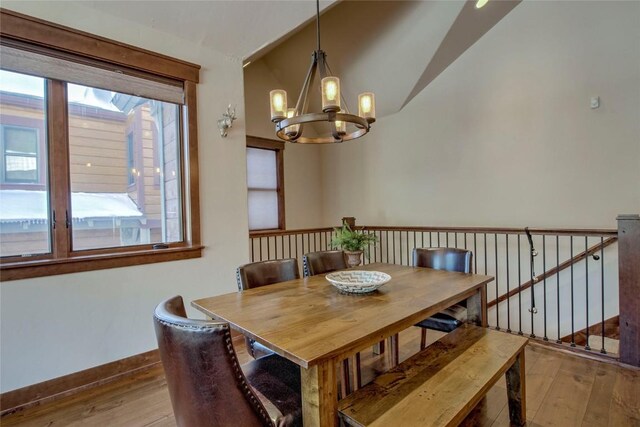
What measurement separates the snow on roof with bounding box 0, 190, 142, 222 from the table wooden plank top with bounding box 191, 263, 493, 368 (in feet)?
4.36

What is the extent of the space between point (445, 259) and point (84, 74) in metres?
3.07

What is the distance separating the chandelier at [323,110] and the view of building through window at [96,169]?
47.5 inches

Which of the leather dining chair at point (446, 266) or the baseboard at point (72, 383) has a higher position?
the leather dining chair at point (446, 266)

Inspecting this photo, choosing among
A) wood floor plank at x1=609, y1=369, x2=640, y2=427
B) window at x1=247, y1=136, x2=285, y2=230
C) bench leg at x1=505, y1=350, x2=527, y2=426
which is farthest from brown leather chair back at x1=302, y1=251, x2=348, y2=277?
window at x1=247, y1=136, x2=285, y2=230

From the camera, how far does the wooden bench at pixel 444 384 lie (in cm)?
115

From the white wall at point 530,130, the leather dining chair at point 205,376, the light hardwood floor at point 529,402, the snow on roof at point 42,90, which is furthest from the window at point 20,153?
the white wall at point 530,130

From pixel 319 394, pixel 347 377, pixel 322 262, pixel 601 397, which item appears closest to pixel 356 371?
pixel 347 377

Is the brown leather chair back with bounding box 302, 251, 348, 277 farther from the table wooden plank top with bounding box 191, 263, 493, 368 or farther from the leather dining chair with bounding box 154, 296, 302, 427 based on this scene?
the leather dining chair with bounding box 154, 296, 302, 427

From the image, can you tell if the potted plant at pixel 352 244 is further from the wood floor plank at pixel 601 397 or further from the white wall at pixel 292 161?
the wood floor plank at pixel 601 397

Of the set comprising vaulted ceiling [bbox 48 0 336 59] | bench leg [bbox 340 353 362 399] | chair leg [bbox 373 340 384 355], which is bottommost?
chair leg [bbox 373 340 384 355]

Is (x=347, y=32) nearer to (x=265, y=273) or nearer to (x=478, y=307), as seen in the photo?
(x=265, y=273)

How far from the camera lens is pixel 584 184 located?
10.8ft

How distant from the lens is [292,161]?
17.5 feet

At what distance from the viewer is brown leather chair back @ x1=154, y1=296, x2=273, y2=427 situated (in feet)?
3.17
